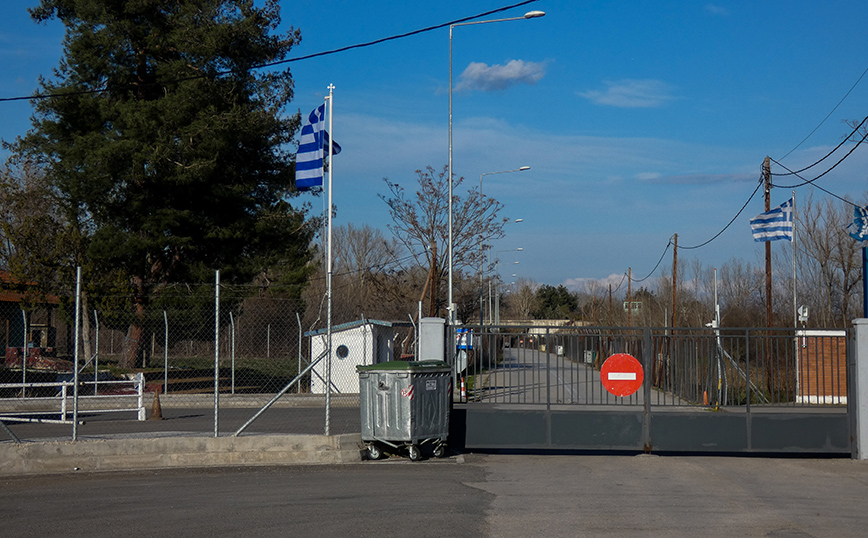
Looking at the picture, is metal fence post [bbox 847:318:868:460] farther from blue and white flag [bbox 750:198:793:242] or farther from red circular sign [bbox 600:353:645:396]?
blue and white flag [bbox 750:198:793:242]

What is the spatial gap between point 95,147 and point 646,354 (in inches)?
962

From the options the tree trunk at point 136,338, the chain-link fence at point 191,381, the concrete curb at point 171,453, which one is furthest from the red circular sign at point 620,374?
the tree trunk at point 136,338

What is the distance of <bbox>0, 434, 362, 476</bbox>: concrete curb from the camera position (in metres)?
11.6

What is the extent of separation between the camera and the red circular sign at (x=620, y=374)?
13320mm

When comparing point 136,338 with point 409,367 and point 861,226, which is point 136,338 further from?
point 861,226

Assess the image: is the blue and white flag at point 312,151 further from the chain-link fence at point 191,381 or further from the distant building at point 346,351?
the distant building at point 346,351

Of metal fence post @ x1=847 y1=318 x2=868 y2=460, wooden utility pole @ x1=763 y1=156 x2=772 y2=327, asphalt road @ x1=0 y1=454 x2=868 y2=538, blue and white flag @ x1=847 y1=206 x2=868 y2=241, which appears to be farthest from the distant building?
metal fence post @ x1=847 y1=318 x2=868 y2=460

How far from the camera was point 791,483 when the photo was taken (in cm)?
1086

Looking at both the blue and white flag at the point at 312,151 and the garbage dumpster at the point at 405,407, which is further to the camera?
the blue and white flag at the point at 312,151

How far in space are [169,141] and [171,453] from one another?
19941 millimetres

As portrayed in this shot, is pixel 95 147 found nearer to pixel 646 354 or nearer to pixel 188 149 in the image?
pixel 188 149

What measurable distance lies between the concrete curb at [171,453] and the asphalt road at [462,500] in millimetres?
445

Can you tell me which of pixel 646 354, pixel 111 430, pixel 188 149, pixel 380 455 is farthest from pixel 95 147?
pixel 646 354

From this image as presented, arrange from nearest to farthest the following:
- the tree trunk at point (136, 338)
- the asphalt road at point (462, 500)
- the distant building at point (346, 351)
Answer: the asphalt road at point (462, 500)
the distant building at point (346, 351)
the tree trunk at point (136, 338)
